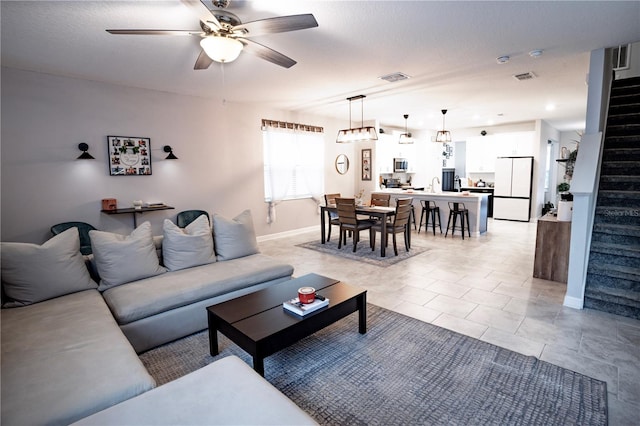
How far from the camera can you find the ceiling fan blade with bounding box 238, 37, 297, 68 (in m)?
2.50

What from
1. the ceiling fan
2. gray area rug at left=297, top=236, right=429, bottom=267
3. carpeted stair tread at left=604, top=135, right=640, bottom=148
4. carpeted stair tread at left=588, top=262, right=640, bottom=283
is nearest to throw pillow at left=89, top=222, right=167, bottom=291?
the ceiling fan

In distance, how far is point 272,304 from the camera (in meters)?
2.42

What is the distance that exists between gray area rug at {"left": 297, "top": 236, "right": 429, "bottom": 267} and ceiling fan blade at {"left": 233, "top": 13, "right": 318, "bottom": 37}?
340cm

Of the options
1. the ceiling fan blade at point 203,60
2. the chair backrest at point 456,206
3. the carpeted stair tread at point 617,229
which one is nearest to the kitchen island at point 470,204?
the chair backrest at point 456,206

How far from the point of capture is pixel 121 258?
9.09ft

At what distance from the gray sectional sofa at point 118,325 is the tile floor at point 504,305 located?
1442 mm

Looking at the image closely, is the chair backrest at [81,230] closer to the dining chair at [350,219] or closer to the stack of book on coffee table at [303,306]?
the stack of book on coffee table at [303,306]

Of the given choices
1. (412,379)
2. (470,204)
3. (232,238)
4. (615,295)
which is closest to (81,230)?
(232,238)

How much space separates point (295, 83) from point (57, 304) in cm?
372

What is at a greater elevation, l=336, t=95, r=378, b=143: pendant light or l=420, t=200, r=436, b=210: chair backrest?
l=336, t=95, r=378, b=143: pendant light

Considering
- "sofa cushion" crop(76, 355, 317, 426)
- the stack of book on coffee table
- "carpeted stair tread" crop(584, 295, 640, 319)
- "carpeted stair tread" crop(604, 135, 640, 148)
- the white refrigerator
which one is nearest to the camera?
"sofa cushion" crop(76, 355, 317, 426)

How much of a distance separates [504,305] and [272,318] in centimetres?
247

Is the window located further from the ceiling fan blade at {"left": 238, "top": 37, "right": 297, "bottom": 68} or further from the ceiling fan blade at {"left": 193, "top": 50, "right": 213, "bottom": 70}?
the ceiling fan blade at {"left": 238, "top": 37, "right": 297, "bottom": 68}

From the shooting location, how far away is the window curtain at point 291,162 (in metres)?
6.45
